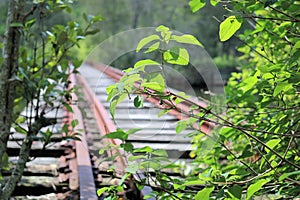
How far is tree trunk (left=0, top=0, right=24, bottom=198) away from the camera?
6.79 feet

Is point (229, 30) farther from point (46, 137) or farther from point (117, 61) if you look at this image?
point (46, 137)

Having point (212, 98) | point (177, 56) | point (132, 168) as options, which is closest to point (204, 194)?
point (132, 168)

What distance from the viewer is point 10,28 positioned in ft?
6.92

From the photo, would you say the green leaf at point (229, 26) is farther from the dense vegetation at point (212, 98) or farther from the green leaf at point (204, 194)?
the green leaf at point (204, 194)

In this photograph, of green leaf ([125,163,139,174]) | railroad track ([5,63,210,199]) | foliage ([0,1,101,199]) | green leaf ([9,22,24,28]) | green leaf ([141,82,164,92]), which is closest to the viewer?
green leaf ([141,82,164,92])

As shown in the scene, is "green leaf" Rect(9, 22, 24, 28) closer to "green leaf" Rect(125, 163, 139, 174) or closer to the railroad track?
the railroad track

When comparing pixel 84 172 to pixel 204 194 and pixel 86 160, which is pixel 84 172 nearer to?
pixel 86 160

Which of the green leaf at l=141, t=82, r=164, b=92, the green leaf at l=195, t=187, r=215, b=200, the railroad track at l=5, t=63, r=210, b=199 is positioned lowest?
the railroad track at l=5, t=63, r=210, b=199

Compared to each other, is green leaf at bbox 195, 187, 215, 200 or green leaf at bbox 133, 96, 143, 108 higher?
green leaf at bbox 133, 96, 143, 108

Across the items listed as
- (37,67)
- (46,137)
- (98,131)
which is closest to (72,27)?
(37,67)

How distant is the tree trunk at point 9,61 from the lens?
2.07 metres

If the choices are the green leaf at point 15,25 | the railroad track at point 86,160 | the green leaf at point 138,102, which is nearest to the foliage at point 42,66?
the green leaf at point 15,25

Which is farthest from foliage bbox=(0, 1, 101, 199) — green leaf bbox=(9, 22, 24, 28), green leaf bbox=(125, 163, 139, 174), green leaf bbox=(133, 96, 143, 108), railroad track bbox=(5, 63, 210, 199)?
green leaf bbox=(133, 96, 143, 108)

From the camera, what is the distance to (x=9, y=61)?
2.11m
